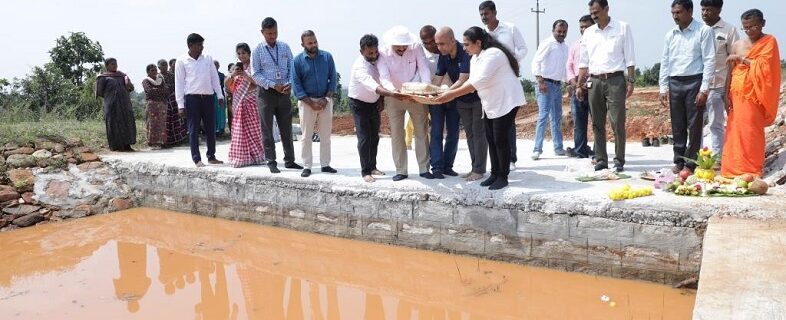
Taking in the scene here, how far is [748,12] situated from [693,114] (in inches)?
36.8

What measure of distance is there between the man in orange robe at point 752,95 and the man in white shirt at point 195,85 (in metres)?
5.43

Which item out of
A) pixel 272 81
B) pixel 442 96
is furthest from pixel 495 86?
pixel 272 81

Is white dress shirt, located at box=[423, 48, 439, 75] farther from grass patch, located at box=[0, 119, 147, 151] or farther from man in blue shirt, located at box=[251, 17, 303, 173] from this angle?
grass patch, located at box=[0, 119, 147, 151]

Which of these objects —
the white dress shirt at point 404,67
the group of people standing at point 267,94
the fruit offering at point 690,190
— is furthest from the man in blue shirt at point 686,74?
the group of people standing at point 267,94

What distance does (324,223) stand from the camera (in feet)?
19.4

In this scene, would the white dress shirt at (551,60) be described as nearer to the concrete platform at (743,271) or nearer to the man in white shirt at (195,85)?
the concrete platform at (743,271)

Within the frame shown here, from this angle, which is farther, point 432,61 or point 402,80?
point 432,61

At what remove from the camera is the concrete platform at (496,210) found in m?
4.16

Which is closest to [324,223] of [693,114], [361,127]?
[361,127]

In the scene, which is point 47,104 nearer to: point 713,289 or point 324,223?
point 324,223

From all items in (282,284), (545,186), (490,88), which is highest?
(490,88)

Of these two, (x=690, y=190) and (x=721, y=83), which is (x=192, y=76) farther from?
(x=721, y=83)

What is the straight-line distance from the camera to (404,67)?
5492mm

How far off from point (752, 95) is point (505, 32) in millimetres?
2425
